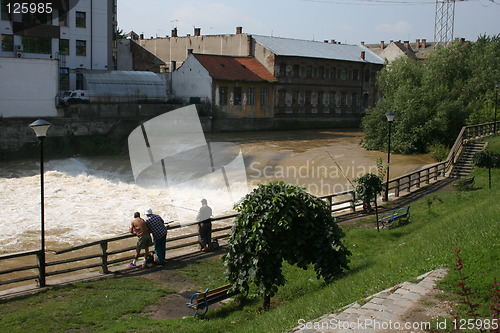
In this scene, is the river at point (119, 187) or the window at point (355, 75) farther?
the window at point (355, 75)

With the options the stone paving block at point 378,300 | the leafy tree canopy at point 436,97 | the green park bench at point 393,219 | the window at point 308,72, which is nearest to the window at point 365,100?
the window at point 308,72

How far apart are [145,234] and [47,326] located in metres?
Result: 4.40

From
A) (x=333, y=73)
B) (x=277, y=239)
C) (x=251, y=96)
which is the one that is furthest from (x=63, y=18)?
(x=277, y=239)

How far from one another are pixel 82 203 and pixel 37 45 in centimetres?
2680

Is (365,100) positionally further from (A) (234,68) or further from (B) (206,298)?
(B) (206,298)

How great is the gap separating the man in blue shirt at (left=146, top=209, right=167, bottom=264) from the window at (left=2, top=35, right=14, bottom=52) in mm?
38195

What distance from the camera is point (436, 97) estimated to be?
36.6 meters

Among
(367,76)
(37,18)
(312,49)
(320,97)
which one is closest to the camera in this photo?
(37,18)

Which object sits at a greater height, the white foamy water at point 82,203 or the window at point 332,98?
the window at point 332,98

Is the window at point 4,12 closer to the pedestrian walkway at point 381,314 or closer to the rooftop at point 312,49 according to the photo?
the rooftop at point 312,49

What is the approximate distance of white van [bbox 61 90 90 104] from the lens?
41.3m

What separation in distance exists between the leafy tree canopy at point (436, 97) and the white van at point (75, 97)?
73.5ft

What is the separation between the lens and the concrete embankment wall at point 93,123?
121ft

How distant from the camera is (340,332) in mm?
6930
